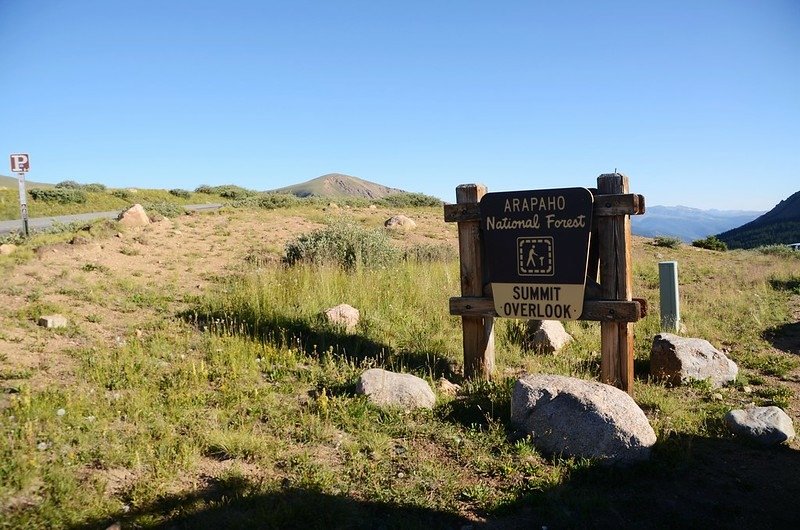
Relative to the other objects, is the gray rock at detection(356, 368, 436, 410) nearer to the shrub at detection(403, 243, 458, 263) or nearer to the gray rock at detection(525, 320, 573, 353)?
the gray rock at detection(525, 320, 573, 353)

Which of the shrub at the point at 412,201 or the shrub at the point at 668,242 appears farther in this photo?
the shrub at the point at 412,201

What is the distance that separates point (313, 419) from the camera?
14.8 ft

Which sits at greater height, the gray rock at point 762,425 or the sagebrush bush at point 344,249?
the sagebrush bush at point 344,249

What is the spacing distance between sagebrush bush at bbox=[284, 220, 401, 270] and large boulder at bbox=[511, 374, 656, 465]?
570 centimetres

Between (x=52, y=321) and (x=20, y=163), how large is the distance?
1349 cm

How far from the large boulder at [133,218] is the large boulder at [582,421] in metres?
12.7

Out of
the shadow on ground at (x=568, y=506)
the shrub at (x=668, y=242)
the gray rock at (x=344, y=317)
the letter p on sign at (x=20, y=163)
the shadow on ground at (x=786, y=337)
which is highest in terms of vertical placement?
the letter p on sign at (x=20, y=163)

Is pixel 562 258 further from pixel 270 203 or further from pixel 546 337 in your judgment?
pixel 270 203

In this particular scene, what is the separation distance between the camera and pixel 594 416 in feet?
13.7

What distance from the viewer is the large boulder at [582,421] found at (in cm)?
407

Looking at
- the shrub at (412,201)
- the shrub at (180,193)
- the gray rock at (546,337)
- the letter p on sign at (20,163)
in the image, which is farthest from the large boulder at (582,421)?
the shrub at (180,193)

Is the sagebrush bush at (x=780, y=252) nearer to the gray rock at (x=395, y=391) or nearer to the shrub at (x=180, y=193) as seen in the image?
the gray rock at (x=395, y=391)

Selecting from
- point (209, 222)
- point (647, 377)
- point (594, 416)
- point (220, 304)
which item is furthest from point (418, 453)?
point (209, 222)

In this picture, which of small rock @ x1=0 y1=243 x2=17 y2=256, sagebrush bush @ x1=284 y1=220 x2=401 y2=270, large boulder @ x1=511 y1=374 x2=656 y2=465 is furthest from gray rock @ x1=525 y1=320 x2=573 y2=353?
small rock @ x1=0 y1=243 x2=17 y2=256
